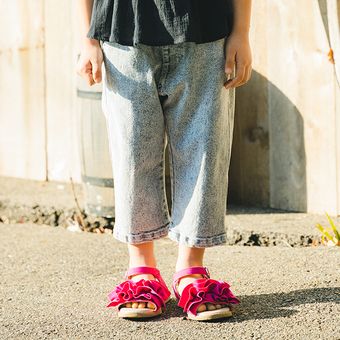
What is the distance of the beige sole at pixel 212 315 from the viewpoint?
3160 millimetres

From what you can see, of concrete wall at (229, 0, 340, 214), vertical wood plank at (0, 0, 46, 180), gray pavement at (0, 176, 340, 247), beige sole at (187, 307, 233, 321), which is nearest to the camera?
beige sole at (187, 307, 233, 321)

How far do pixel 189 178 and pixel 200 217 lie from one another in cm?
13

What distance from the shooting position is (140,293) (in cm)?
323

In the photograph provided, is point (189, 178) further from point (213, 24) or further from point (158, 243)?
point (158, 243)

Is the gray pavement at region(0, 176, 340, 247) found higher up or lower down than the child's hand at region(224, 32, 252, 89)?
lower down

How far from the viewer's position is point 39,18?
594cm

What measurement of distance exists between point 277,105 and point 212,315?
192 centimetres

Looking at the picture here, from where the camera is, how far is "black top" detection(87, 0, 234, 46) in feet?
10.0

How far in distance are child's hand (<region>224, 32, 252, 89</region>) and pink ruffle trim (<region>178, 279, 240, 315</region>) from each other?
2.11 feet

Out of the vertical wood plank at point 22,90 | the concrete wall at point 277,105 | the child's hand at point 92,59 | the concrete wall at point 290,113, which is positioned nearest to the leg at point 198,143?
the child's hand at point 92,59

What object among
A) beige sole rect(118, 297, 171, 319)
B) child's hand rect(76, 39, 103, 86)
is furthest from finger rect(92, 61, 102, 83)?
beige sole rect(118, 297, 171, 319)

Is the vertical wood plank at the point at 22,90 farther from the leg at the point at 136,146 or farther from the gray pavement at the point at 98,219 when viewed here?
the leg at the point at 136,146

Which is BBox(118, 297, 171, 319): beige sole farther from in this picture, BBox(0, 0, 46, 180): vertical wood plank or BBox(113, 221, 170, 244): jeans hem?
BBox(0, 0, 46, 180): vertical wood plank

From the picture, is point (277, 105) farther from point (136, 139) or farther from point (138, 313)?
point (138, 313)
